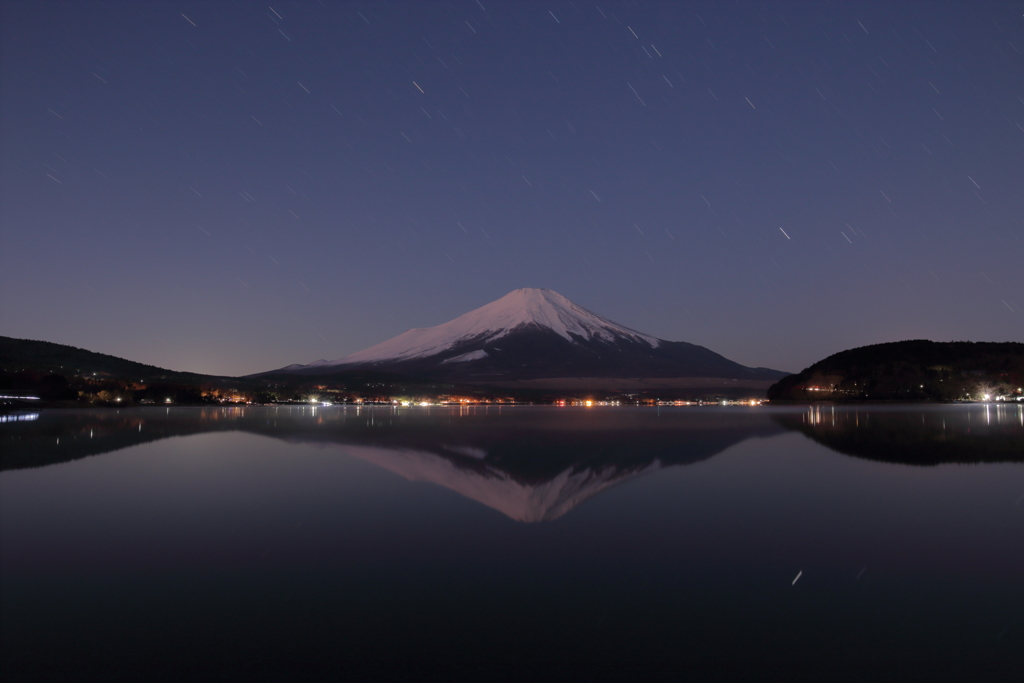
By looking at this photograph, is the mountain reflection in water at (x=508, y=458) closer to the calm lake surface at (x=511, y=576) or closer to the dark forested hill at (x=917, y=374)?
the calm lake surface at (x=511, y=576)

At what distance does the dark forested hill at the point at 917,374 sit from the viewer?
142375 mm

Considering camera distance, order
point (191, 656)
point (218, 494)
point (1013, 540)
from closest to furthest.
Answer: point (191, 656) → point (1013, 540) → point (218, 494)

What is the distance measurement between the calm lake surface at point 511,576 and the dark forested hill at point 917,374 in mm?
146876

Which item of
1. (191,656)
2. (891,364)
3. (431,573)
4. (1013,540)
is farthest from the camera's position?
(891,364)

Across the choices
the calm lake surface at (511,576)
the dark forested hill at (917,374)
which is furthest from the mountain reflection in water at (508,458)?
the dark forested hill at (917,374)

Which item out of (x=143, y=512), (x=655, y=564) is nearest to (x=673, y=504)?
(x=655, y=564)

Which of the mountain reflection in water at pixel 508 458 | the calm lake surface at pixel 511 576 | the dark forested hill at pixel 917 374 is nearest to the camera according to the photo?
the calm lake surface at pixel 511 576

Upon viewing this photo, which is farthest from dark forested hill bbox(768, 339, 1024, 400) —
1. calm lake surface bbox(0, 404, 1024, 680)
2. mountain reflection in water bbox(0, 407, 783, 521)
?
calm lake surface bbox(0, 404, 1024, 680)

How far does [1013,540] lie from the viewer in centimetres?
940

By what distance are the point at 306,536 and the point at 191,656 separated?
4.47 meters

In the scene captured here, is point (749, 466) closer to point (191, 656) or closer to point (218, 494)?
point (218, 494)

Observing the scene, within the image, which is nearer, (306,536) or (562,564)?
(562,564)

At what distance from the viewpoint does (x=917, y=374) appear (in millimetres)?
151000

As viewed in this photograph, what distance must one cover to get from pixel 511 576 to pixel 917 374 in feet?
544
